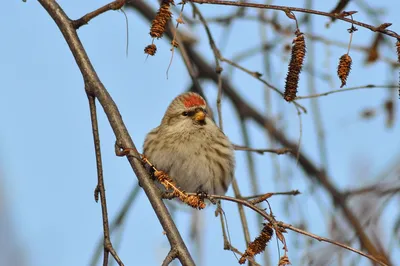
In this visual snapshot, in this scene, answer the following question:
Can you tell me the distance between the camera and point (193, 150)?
372 centimetres

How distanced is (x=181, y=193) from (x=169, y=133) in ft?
5.25

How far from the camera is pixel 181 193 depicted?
2.24 meters

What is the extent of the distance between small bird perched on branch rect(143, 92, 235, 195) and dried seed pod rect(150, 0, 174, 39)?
1.44 meters

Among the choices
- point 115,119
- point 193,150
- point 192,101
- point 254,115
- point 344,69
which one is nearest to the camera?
point 344,69

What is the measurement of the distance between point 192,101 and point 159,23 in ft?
5.06

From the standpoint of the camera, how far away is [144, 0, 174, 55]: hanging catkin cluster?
7.51 feet

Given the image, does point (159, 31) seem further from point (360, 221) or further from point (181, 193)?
point (360, 221)

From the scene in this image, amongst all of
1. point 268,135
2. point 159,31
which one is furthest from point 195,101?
point 159,31

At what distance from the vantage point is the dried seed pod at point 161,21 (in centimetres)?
229

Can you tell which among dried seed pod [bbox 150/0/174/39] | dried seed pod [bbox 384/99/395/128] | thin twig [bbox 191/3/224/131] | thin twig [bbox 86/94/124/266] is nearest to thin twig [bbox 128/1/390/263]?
dried seed pod [bbox 384/99/395/128]

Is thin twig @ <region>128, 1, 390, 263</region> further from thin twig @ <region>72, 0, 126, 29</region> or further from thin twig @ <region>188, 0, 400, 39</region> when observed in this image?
thin twig @ <region>188, 0, 400, 39</region>

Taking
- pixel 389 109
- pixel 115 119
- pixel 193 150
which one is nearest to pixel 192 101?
pixel 193 150

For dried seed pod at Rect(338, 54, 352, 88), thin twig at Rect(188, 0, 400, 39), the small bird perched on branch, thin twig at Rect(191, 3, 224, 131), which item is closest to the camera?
thin twig at Rect(188, 0, 400, 39)

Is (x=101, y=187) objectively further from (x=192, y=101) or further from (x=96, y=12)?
(x=192, y=101)
